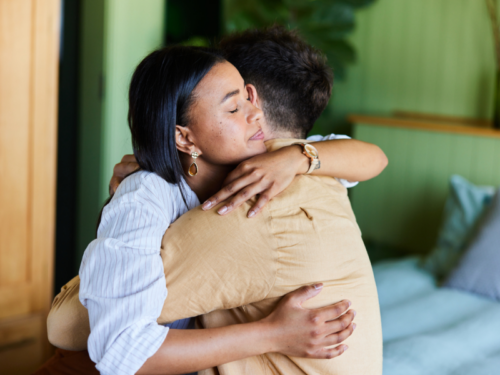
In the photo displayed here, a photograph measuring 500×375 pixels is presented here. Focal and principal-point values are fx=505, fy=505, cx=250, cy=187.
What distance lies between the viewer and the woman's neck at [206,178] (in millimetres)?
1161

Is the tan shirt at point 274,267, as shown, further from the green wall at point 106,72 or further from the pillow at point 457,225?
the green wall at point 106,72

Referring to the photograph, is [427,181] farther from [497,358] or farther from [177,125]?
→ [177,125]

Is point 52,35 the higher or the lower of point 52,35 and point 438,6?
the lower

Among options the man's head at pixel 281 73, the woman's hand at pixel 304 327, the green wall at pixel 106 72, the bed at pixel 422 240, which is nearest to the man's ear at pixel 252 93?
the man's head at pixel 281 73

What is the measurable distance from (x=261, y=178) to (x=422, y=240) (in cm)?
250

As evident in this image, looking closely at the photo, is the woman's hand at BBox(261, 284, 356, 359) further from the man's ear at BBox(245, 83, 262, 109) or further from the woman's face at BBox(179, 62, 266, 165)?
the man's ear at BBox(245, 83, 262, 109)

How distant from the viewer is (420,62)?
3.34m

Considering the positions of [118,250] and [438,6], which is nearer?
[118,250]

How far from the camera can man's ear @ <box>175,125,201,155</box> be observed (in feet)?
3.54

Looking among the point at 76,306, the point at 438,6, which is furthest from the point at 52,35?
the point at 438,6

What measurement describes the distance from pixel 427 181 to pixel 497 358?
158cm

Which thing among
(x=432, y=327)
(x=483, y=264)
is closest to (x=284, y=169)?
(x=432, y=327)

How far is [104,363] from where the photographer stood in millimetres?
810

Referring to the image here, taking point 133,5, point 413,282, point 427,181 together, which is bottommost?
point 413,282
